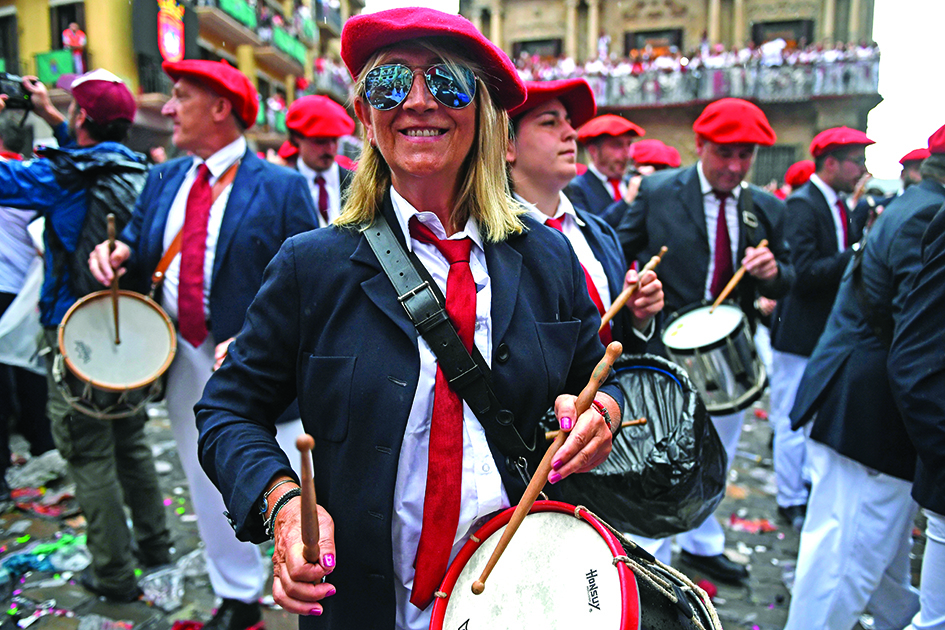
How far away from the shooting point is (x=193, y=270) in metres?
2.96

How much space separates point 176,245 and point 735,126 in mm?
3076

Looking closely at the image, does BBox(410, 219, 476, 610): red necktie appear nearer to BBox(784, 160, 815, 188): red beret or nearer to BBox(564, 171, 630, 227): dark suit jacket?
BBox(564, 171, 630, 227): dark suit jacket

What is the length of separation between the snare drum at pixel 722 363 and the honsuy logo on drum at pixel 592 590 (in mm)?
2064

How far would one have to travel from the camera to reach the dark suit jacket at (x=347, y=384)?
146cm

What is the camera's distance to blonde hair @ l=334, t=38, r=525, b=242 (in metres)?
1.66

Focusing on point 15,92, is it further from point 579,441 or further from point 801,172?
point 801,172

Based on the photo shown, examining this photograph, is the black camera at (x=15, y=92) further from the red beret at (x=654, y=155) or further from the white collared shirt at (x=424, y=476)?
the red beret at (x=654, y=155)

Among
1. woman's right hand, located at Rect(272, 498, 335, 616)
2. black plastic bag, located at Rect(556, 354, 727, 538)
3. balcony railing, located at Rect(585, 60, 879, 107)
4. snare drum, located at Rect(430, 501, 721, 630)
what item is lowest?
black plastic bag, located at Rect(556, 354, 727, 538)

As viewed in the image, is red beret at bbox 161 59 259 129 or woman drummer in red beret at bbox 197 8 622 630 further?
red beret at bbox 161 59 259 129

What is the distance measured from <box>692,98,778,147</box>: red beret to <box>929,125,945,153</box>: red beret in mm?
1058

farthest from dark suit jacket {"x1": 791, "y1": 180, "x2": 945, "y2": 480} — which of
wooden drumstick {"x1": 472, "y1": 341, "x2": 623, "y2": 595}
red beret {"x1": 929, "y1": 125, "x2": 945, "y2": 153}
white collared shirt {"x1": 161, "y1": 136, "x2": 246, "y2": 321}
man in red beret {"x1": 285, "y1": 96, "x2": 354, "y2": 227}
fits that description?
man in red beret {"x1": 285, "y1": 96, "x2": 354, "y2": 227}

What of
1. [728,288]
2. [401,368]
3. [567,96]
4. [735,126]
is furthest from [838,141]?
[401,368]

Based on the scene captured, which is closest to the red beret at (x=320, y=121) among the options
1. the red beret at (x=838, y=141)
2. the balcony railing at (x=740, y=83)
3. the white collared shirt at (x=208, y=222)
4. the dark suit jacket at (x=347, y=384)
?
the white collared shirt at (x=208, y=222)

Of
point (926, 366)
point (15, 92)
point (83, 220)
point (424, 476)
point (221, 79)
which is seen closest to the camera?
point (424, 476)
